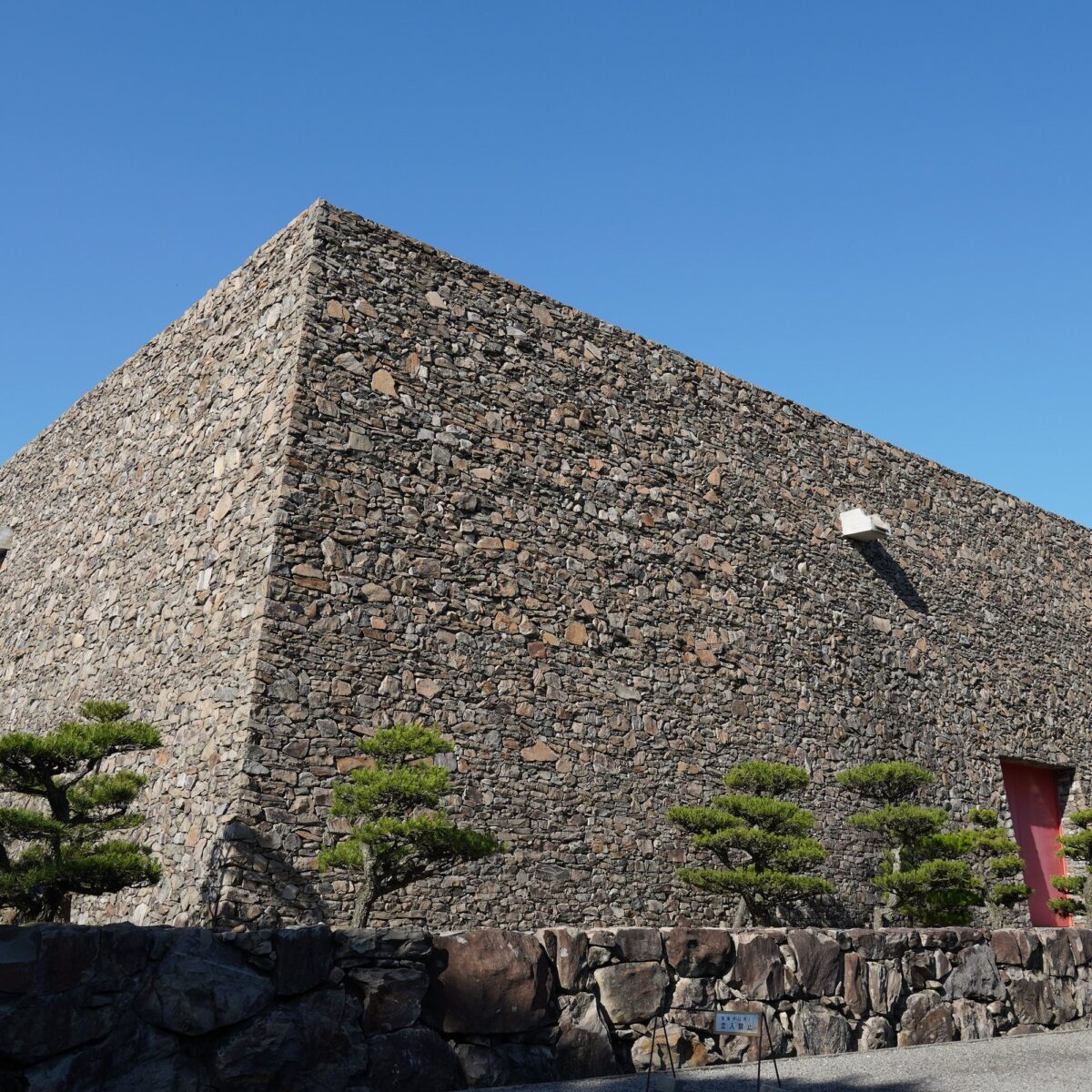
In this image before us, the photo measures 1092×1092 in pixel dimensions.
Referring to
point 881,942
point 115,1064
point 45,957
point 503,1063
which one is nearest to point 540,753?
point 881,942

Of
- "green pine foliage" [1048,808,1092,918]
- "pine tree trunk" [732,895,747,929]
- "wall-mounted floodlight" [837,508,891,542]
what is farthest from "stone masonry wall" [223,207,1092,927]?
"green pine foliage" [1048,808,1092,918]

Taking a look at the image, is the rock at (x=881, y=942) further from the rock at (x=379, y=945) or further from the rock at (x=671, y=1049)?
the rock at (x=379, y=945)

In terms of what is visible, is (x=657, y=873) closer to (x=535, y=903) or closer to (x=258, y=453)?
(x=535, y=903)

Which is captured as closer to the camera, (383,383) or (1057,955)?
(1057,955)

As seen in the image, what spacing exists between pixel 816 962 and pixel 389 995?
8.47 ft

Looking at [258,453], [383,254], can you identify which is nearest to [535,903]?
[258,453]

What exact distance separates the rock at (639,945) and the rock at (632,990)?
3 cm

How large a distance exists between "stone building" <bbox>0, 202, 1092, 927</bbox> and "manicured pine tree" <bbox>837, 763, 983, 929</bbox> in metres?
0.53

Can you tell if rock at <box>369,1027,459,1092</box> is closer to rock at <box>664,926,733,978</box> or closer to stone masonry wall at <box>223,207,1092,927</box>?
rock at <box>664,926,733,978</box>

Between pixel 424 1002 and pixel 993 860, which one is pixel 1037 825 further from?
pixel 424 1002

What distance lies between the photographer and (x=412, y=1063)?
180 inches

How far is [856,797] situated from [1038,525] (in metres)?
6.61

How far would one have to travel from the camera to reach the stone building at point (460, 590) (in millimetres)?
7777

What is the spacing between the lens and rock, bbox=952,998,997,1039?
654 cm
